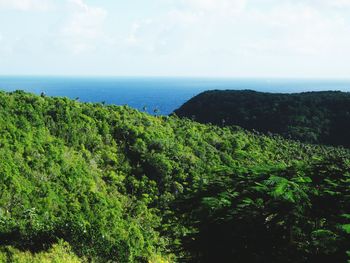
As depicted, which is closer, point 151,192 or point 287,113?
point 151,192

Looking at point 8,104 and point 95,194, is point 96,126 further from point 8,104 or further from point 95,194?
point 95,194

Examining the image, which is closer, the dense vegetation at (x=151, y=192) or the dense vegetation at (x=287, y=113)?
the dense vegetation at (x=151, y=192)

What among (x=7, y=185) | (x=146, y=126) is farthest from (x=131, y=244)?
(x=146, y=126)

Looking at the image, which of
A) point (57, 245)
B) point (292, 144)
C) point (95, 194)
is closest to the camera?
point (57, 245)

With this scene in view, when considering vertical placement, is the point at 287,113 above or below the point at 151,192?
above
